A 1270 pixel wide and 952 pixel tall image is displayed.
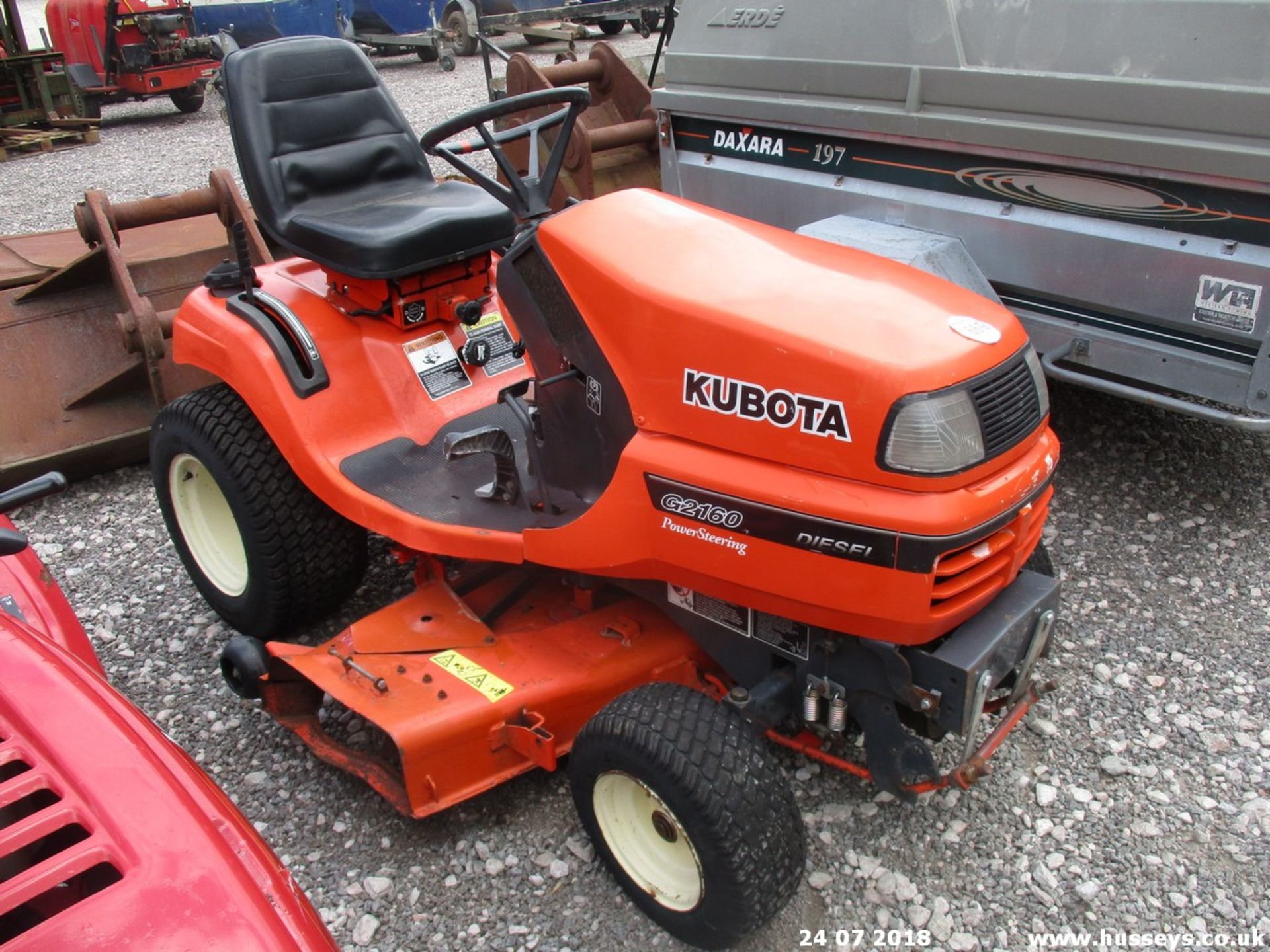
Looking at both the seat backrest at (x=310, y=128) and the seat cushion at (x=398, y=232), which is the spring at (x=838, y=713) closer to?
the seat cushion at (x=398, y=232)

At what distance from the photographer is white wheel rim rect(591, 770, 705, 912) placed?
2033 millimetres

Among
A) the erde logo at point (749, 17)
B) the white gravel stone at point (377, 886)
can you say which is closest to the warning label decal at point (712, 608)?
the white gravel stone at point (377, 886)

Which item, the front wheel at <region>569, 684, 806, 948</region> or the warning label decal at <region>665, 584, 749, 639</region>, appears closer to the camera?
the front wheel at <region>569, 684, 806, 948</region>

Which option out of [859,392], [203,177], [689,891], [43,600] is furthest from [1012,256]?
[203,177]

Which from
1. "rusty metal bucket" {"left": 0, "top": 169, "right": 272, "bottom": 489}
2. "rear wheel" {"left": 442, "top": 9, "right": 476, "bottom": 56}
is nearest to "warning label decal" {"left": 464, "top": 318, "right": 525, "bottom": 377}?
"rusty metal bucket" {"left": 0, "top": 169, "right": 272, "bottom": 489}

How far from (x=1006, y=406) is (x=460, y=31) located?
43.4ft

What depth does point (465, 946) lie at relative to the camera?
2.11 m

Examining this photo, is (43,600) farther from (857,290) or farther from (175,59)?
(175,59)

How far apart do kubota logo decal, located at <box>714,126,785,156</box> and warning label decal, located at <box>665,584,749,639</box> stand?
2389 millimetres

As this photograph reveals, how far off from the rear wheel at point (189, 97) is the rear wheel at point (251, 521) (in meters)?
10.2

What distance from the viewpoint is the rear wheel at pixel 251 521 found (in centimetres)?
275

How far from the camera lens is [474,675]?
2.30 meters

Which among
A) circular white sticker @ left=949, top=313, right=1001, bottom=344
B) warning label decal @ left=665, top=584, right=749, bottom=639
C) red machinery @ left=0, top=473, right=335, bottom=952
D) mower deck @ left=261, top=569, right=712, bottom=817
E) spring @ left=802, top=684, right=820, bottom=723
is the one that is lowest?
mower deck @ left=261, top=569, right=712, bottom=817

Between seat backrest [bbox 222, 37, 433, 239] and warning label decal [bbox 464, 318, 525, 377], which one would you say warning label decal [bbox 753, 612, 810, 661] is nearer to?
warning label decal [bbox 464, 318, 525, 377]
